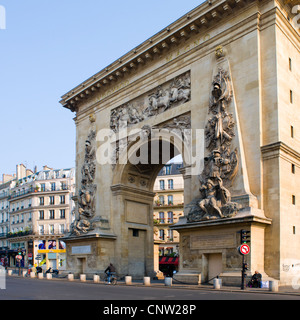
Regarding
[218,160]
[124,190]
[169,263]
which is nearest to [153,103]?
[124,190]

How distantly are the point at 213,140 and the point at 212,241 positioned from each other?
5518 mm

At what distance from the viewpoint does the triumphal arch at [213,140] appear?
22.4 m

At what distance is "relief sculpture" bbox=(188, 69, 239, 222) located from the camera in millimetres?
23172

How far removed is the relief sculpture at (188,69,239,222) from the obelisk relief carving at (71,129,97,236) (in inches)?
445

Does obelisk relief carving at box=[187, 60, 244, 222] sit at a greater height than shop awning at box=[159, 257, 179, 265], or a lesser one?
greater

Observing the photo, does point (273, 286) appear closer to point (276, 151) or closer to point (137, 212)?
point (276, 151)

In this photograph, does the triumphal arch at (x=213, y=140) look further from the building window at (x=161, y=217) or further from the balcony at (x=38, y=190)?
the balcony at (x=38, y=190)

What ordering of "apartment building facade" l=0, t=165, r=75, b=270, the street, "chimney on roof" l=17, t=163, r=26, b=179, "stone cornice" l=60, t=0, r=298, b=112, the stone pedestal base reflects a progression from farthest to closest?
"chimney on roof" l=17, t=163, r=26, b=179, "apartment building facade" l=0, t=165, r=75, b=270, "stone cornice" l=60, t=0, r=298, b=112, the stone pedestal base, the street

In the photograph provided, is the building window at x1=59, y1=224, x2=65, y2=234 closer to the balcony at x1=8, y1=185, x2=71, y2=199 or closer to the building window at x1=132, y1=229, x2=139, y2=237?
the balcony at x1=8, y1=185, x2=71, y2=199

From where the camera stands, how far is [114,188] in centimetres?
3275

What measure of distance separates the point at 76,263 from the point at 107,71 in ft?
48.4

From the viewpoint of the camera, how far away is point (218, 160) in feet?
78.6

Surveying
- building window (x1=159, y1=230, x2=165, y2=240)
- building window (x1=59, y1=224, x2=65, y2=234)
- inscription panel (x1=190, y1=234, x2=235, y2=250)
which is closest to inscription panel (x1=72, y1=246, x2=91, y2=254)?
inscription panel (x1=190, y1=234, x2=235, y2=250)
